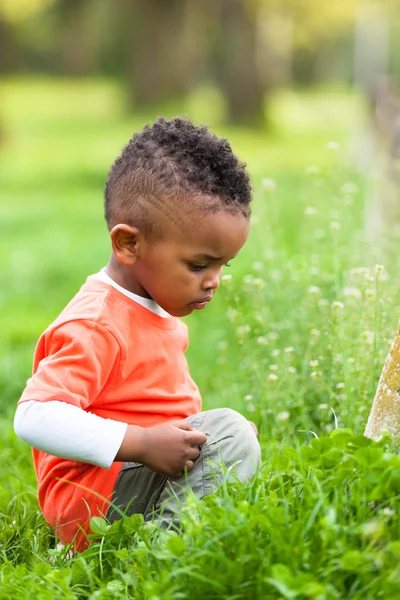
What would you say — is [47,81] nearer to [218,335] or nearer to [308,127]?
[308,127]

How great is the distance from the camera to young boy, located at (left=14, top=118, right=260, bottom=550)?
277cm

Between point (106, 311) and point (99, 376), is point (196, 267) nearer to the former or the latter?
point (106, 311)

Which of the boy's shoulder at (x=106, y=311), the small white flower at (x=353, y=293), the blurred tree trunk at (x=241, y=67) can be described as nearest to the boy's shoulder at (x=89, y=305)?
the boy's shoulder at (x=106, y=311)

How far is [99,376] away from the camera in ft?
9.18

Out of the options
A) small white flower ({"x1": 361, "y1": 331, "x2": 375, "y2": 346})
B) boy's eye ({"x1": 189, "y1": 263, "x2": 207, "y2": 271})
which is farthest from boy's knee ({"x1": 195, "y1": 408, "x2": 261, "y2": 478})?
small white flower ({"x1": 361, "y1": 331, "x2": 375, "y2": 346})

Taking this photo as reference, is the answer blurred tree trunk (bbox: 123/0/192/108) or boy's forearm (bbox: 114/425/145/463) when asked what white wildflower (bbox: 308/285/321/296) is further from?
blurred tree trunk (bbox: 123/0/192/108)

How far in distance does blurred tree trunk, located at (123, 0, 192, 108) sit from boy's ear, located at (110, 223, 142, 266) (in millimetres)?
25964

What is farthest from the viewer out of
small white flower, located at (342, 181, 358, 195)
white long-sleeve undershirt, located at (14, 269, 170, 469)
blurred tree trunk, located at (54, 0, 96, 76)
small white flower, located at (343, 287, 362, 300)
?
blurred tree trunk, located at (54, 0, 96, 76)

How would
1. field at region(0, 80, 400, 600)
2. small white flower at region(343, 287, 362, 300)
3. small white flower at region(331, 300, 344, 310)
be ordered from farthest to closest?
small white flower at region(343, 287, 362, 300)
small white flower at region(331, 300, 344, 310)
field at region(0, 80, 400, 600)

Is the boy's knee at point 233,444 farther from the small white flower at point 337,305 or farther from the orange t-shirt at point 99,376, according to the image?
the small white flower at point 337,305

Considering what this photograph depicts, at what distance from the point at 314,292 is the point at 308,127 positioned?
22.8 metres

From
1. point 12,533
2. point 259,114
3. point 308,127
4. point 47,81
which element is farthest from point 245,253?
point 47,81

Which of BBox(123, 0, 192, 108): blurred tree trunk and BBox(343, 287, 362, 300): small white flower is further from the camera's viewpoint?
BBox(123, 0, 192, 108): blurred tree trunk

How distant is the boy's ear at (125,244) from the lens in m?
2.92
